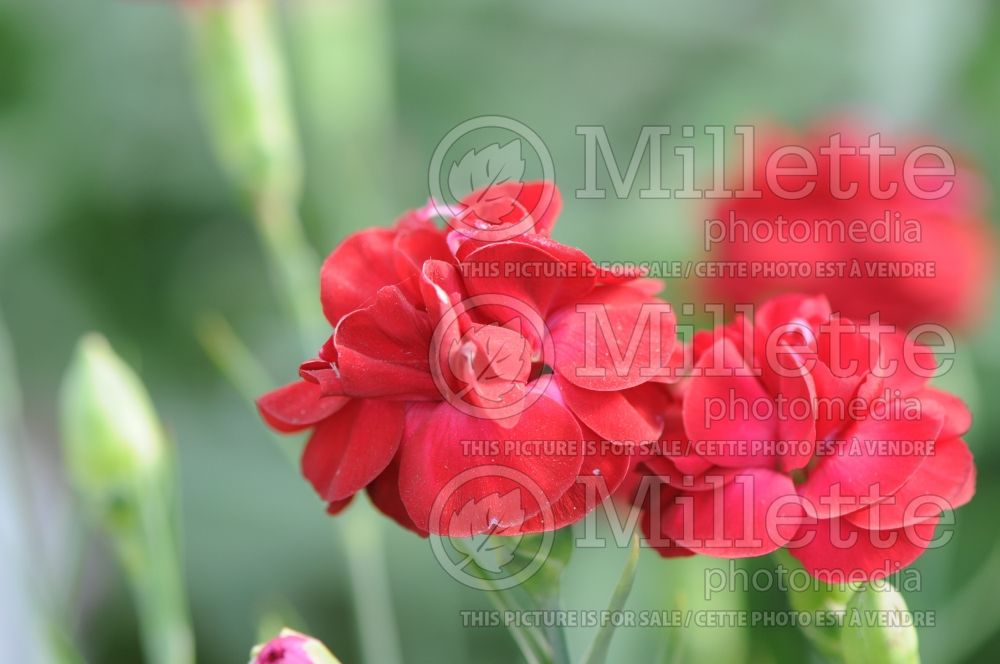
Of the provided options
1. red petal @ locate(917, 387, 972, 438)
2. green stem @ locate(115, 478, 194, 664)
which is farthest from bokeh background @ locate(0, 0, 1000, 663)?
red petal @ locate(917, 387, 972, 438)

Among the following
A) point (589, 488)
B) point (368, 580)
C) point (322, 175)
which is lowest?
point (368, 580)

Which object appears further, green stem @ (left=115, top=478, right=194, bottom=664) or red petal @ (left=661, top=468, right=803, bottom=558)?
green stem @ (left=115, top=478, right=194, bottom=664)

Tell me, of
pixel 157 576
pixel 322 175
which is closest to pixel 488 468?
pixel 157 576

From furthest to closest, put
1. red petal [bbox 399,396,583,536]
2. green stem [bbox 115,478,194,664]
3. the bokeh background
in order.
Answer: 1. the bokeh background
2. green stem [bbox 115,478,194,664]
3. red petal [bbox 399,396,583,536]

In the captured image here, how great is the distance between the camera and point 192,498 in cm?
104

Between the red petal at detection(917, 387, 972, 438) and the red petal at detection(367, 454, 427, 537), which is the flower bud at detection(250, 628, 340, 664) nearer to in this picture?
the red petal at detection(367, 454, 427, 537)

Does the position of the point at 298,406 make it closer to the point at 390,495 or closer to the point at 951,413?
the point at 390,495

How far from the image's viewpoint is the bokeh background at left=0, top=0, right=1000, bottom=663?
3.07 ft

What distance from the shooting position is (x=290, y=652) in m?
0.37

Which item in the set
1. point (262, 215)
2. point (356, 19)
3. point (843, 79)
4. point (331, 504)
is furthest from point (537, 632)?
point (843, 79)

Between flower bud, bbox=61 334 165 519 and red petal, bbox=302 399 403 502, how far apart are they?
19 cm

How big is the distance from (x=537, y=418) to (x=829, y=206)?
0.49 m

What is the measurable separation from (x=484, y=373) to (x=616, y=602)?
9cm

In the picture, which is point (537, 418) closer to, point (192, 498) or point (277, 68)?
point (277, 68)
